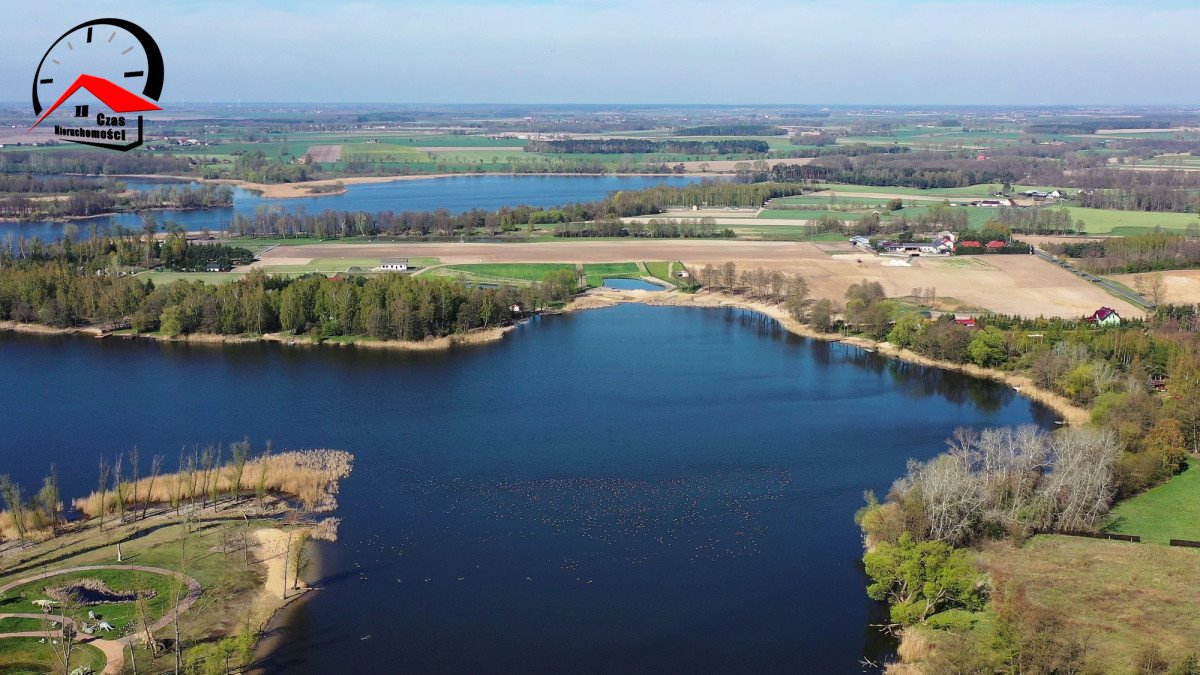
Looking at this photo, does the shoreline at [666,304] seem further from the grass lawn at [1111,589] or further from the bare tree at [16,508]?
the bare tree at [16,508]

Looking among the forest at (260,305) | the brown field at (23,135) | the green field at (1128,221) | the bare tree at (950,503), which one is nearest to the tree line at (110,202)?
the forest at (260,305)

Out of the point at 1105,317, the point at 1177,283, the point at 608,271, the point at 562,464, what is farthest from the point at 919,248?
the point at 562,464

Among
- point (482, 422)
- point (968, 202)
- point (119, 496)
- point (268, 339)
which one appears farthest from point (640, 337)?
point (968, 202)

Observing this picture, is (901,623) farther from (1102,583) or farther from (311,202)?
(311,202)

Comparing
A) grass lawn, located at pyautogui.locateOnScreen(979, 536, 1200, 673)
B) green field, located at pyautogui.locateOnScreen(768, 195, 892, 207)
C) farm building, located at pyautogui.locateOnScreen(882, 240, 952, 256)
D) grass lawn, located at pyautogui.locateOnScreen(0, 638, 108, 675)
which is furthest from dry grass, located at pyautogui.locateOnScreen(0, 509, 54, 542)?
green field, located at pyautogui.locateOnScreen(768, 195, 892, 207)

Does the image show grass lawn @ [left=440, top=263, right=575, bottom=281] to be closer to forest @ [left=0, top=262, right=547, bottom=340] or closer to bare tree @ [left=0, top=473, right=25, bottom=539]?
forest @ [left=0, top=262, right=547, bottom=340]

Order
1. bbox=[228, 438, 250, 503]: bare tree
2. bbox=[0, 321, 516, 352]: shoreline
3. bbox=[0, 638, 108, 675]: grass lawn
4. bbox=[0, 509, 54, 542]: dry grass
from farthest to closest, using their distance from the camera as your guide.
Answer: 1. bbox=[0, 321, 516, 352]: shoreline
2. bbox=[228, 438, 250, 503]: bare tree
3. bbox=[0, 509, 54, 542]: dry grass
4. bbox=[0, 638, 108, 675]: grass lawn
